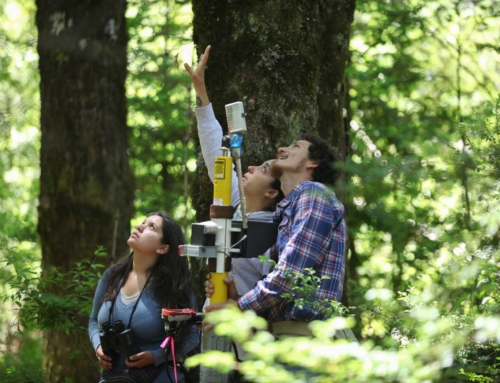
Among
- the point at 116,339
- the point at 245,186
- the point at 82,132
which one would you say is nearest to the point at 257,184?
the point at 245,186

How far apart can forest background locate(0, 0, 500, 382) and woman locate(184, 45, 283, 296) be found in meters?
0.53

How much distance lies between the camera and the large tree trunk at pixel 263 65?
4539mm

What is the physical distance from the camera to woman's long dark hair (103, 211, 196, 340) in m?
4.13

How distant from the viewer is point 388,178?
236cm

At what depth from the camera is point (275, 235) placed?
138 inches

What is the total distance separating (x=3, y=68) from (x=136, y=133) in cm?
233

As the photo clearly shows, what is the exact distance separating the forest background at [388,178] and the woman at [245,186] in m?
0.53

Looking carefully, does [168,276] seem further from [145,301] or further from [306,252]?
[306,252]

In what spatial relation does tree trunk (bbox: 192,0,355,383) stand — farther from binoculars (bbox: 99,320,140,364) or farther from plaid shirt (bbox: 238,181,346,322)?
plaid shirt (bbox: 238,181,346,322)

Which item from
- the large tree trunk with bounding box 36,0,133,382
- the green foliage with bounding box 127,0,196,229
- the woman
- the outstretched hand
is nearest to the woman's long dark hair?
the woman

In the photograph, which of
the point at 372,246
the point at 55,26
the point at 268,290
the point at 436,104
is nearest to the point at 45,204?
the point at 55,26

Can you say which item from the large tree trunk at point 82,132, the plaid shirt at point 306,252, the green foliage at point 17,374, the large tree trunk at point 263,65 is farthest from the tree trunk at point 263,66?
the large tree trunk at point 82,132

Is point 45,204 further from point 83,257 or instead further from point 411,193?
point 411,193

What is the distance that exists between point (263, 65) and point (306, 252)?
67.7 inches
